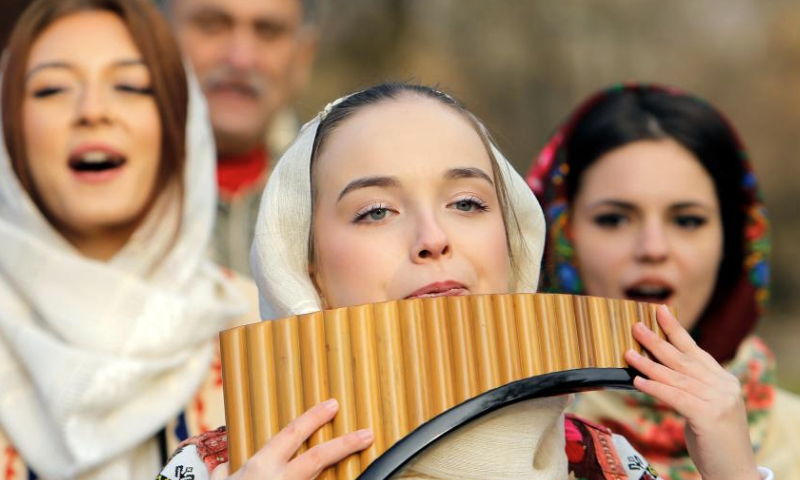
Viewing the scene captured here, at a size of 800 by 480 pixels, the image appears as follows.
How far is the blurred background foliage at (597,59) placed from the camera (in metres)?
14.0

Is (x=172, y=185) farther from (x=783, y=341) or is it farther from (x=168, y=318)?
(x=783, y=341)

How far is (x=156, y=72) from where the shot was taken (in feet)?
12.1

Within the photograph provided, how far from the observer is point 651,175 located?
12.1ft

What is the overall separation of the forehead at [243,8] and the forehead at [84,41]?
1.60 metres

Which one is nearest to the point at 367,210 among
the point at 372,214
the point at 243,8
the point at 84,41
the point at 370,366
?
the point at 372,214

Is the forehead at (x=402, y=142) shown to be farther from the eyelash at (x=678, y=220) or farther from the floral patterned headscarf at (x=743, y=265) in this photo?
the floral patterned headscarf at (x=743, y=265)

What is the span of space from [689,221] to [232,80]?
7.66ft

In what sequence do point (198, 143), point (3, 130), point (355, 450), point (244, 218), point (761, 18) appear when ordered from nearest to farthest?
1. point (355, 450)
2. point (3, 130)
3. point (198, 143)
4. point (244, 218)
5. point (761, 18)

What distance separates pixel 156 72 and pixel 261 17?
1795 mm

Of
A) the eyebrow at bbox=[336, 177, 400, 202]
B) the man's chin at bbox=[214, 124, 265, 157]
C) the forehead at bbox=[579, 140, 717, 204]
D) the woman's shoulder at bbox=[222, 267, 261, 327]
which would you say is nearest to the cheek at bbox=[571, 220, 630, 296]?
the forehead at bbox=[579, 140, 717, 204]

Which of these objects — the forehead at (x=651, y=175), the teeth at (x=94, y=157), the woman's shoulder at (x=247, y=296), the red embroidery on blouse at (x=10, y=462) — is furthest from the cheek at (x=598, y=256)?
the red embroidery on blouse at (x=10, y=462)

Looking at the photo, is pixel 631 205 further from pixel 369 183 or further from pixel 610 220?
pixel 369 183

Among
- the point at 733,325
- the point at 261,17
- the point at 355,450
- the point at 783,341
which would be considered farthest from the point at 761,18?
the point at 355,450

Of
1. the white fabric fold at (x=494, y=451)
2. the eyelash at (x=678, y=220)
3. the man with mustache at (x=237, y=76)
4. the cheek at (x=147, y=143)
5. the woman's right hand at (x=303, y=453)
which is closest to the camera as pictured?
the woman's right hand at (x=303, y=453)
